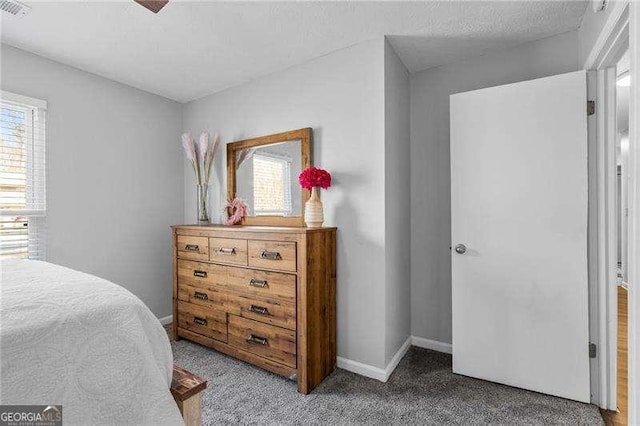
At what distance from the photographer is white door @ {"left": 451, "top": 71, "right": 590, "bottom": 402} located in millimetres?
1913

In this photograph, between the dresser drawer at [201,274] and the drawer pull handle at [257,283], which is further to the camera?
the dresser drawer at [201,274]

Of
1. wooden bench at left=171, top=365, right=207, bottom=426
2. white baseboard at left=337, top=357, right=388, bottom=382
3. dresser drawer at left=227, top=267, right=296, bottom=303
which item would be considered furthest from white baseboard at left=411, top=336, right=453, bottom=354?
wooden bench at left=171, top=365, right=207, bottom=426

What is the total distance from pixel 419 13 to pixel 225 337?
262cm

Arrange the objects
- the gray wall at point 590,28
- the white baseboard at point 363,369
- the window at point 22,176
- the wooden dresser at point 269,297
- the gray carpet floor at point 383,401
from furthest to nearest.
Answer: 1. the window at point 22,176
2. the white baseboard at point 363,369
3. the wooden dresser at point 269,297
4. the gray carpet floor at point 383,401
5. the gray wall at point 590,28

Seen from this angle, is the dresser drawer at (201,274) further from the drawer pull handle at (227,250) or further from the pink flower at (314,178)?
the pink flower at (314,178)

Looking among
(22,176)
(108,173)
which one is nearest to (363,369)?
(108,173)

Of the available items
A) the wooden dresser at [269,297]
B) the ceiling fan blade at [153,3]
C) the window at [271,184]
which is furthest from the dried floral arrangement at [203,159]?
the ceiling fan blade at [153,3]

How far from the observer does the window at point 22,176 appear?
2279 millimetres

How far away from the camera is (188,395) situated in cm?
112

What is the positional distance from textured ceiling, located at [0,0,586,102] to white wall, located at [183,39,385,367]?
6.0 inches

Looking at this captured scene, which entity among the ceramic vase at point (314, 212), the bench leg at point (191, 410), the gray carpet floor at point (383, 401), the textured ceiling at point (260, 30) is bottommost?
the gray carpet floor at point (383, 401)

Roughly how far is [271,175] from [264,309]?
3.67 ft

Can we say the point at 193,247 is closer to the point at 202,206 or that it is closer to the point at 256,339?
the point at 202,206

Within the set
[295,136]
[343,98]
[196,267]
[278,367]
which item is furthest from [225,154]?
[278,367]
